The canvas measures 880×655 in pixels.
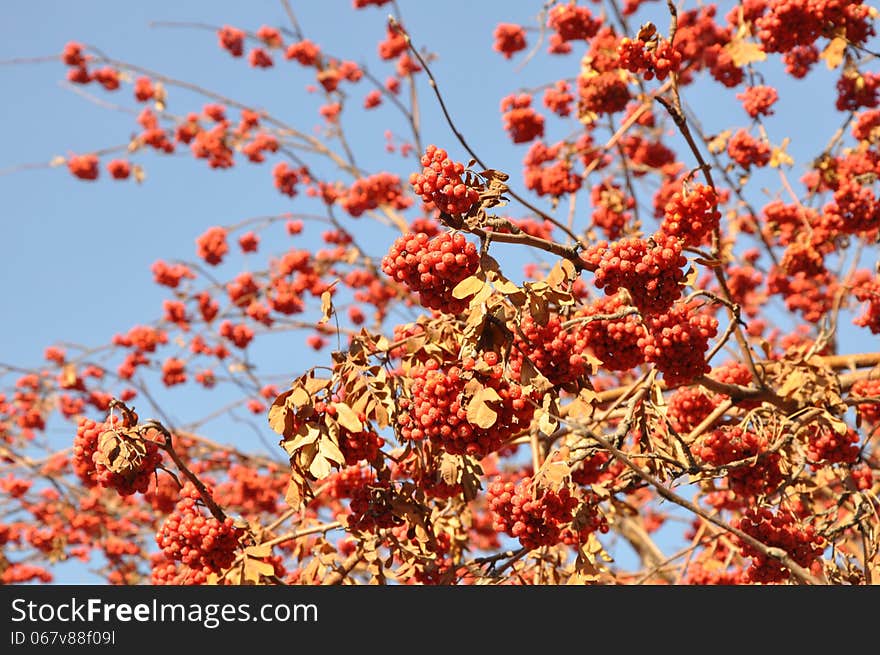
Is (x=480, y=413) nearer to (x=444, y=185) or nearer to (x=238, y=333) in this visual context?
(x=444, y=185)

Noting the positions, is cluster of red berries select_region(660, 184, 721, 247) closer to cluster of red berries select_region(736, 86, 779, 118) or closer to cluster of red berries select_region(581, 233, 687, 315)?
cluster of red berries select_region(581, 233, 687, 315)

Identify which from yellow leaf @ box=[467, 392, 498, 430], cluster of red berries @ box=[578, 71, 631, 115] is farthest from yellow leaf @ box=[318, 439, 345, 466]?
cluster of red berries @ box=[578, 71, 631, 115]

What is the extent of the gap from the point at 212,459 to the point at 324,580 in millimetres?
5093

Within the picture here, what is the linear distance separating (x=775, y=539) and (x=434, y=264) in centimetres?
174

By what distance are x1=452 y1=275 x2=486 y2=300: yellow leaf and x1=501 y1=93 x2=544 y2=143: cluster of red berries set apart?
5.00 metres

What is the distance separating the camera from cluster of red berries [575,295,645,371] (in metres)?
3.27

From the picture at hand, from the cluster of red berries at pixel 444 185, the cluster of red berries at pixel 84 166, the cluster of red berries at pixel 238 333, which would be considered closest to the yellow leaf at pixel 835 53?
the cluster of red berries at pixel 444 185

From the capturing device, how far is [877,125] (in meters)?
6.13

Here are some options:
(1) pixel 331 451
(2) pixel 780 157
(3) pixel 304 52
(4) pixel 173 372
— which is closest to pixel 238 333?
(4) pixel 173 372

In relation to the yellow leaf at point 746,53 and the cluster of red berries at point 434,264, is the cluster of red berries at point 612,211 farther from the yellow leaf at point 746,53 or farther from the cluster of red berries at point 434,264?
the cluster of red berries at point 434,264

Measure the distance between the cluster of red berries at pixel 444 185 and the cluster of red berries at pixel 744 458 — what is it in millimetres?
1718

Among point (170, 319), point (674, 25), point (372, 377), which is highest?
point (170, 319)
